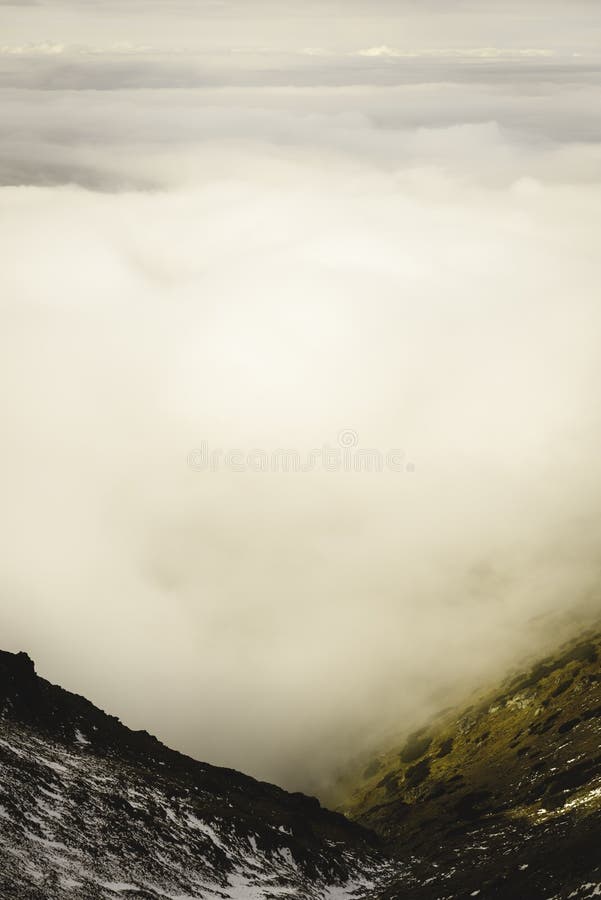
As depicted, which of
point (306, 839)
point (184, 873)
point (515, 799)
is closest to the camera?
point (184, 873)

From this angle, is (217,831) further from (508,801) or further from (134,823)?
(508,801)

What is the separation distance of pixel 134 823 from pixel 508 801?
7318 centimetres

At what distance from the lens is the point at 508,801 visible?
129000 millimetres

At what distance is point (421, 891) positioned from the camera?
3241 inches

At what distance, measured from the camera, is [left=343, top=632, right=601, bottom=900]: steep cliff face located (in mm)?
78062

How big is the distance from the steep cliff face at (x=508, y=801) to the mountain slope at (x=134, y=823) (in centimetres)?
978

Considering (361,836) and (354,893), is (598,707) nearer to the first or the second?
(361,836)

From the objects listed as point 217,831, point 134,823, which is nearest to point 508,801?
point 217,831

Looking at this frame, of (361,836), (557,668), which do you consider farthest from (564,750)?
(557,668)

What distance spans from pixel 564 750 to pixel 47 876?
100987mm

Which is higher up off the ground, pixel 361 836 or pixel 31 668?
pixel 31 668

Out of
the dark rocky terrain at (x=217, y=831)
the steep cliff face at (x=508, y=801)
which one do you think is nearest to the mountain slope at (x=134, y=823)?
the dark rocky terrain at (x=217, y=831)

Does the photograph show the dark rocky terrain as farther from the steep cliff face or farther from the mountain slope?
the steep cliff face

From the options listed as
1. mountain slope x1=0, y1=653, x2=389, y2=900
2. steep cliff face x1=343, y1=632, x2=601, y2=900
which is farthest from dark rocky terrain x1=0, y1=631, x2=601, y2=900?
steep cliff face x1=343, y1=632, x2=601, y2=900
